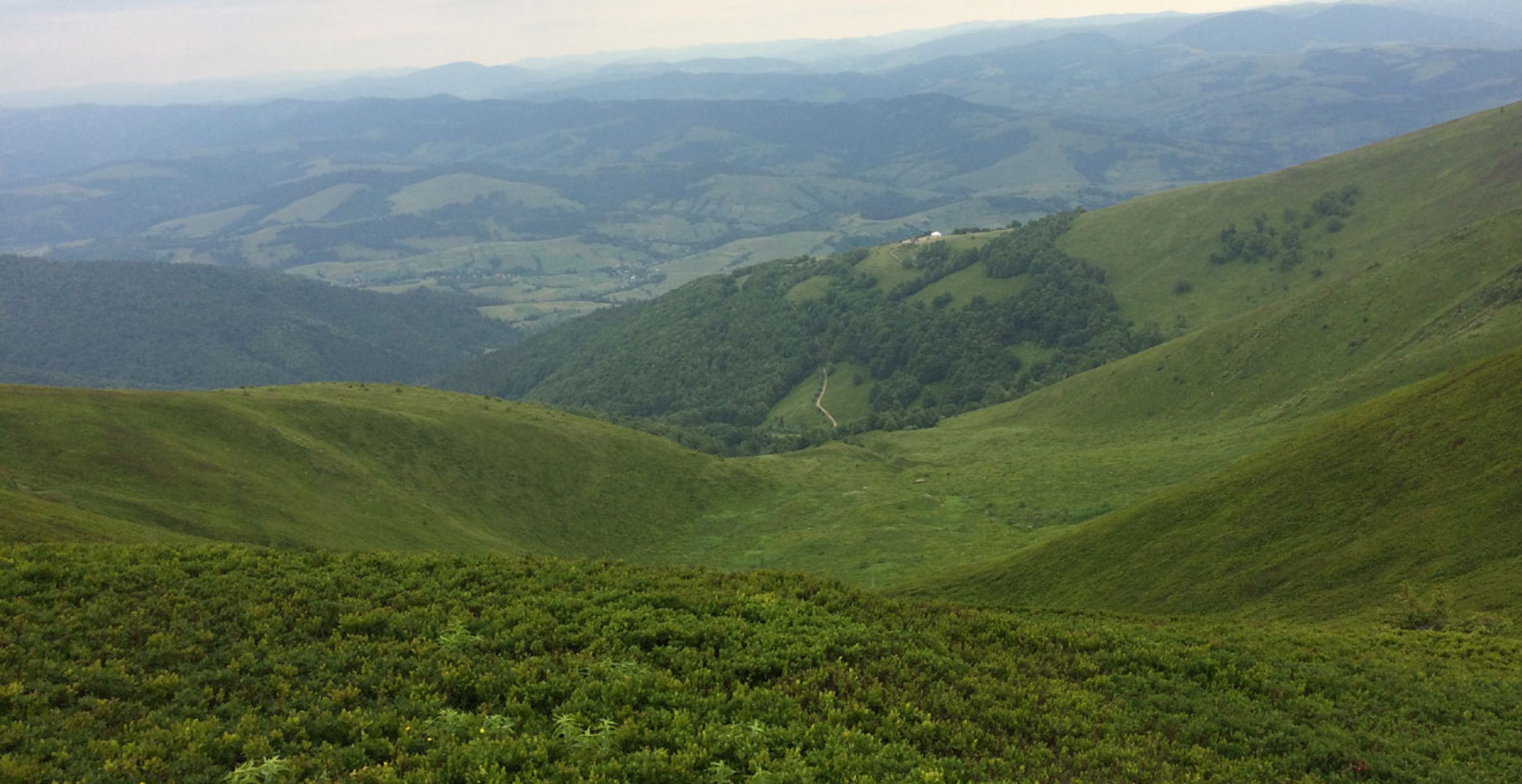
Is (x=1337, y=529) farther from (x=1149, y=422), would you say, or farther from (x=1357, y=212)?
(x=1357, y=212)

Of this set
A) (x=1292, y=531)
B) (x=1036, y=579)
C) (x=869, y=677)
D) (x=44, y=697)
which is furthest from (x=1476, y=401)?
(x=44, y=697)

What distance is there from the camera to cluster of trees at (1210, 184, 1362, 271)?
557ft

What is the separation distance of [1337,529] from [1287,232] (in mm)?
165916

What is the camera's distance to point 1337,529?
130 feet

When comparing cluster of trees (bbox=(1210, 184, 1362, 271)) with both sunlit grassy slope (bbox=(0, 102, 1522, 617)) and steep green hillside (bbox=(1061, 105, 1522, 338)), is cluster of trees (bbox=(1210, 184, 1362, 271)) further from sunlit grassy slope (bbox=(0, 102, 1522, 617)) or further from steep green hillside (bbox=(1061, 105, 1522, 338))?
sunlit grassy slope (bbox=(0, 102, 1522, 617))

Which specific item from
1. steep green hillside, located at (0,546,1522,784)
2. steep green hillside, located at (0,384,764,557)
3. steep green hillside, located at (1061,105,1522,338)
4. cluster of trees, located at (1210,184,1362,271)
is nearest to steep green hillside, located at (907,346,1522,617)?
steep green hillside, located at (0,546,1522,784)

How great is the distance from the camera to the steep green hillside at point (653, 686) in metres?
17.2

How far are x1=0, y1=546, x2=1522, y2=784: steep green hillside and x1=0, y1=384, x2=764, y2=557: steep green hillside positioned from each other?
15.5 m

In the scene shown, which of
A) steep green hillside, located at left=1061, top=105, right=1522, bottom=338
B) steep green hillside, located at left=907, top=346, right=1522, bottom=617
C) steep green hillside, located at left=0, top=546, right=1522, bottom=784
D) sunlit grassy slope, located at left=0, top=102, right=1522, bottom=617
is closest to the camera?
steep green hillside, located at left=0, top=546, right=1522, bottom=784

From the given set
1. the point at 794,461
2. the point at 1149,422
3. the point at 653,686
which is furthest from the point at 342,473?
the point at 1149,422

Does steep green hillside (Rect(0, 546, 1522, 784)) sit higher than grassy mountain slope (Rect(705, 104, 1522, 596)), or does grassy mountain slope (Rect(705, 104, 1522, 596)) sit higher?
steep green hillside (Rect(0, 546, 1522, 784))

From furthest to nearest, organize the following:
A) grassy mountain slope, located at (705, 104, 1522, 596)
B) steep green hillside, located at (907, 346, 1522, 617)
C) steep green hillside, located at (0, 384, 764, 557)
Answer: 1. grassy mountain slope, located at (705, 104, 1522, 596)
2. steep green hillside, located at (0, 384, 764, 557)
3. steep green hillside, located at (907, 346, 1522, 617)

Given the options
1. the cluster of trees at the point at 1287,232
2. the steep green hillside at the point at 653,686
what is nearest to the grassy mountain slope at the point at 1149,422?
the cluster of trees at the point at 1287,232

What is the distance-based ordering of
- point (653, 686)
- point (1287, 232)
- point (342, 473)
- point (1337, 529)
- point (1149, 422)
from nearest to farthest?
1. point (653, 686)
2. point (1337, 529)
3. point (342, 473)
4. point (1149, 422)
5. point (1287, 232)
